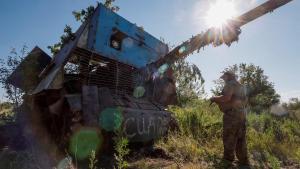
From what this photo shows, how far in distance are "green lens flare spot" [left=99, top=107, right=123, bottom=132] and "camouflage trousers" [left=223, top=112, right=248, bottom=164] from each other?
2542 mm

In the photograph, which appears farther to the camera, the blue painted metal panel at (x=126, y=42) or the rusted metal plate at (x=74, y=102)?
the blue painted metal panel at (x=126, y=42)

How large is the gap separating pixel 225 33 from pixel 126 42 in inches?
170

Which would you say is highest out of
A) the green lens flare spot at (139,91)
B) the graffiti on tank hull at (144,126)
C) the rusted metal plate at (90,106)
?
the green lens flare spot at (139,91)

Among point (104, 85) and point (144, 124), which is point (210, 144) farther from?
point (104, 85)

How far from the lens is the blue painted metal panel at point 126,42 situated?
376 inches

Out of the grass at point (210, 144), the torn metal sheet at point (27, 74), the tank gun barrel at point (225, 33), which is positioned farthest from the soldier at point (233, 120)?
the torn metal sheet at point (27, 74)

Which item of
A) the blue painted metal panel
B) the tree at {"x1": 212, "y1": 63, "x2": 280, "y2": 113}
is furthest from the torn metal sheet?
the tree at {"x1": 212, "y1": 63, "x2": 280, "y2": 113}

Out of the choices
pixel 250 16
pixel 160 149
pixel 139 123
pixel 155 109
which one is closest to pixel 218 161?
pixel 160 149

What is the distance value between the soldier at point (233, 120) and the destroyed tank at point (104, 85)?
7.22ft

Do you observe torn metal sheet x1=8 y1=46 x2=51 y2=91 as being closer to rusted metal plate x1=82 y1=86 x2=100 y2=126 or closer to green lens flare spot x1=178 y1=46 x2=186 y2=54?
rusted metal plate x1=82 y1=86 x2=100 y2=126

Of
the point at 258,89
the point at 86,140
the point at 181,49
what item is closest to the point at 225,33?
the point at 181,49

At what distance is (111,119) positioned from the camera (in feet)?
21.0

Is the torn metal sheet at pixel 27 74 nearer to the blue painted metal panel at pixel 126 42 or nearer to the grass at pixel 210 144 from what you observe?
the blue painted metal panel at pixel 126 42

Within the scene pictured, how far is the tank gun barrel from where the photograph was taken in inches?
287
